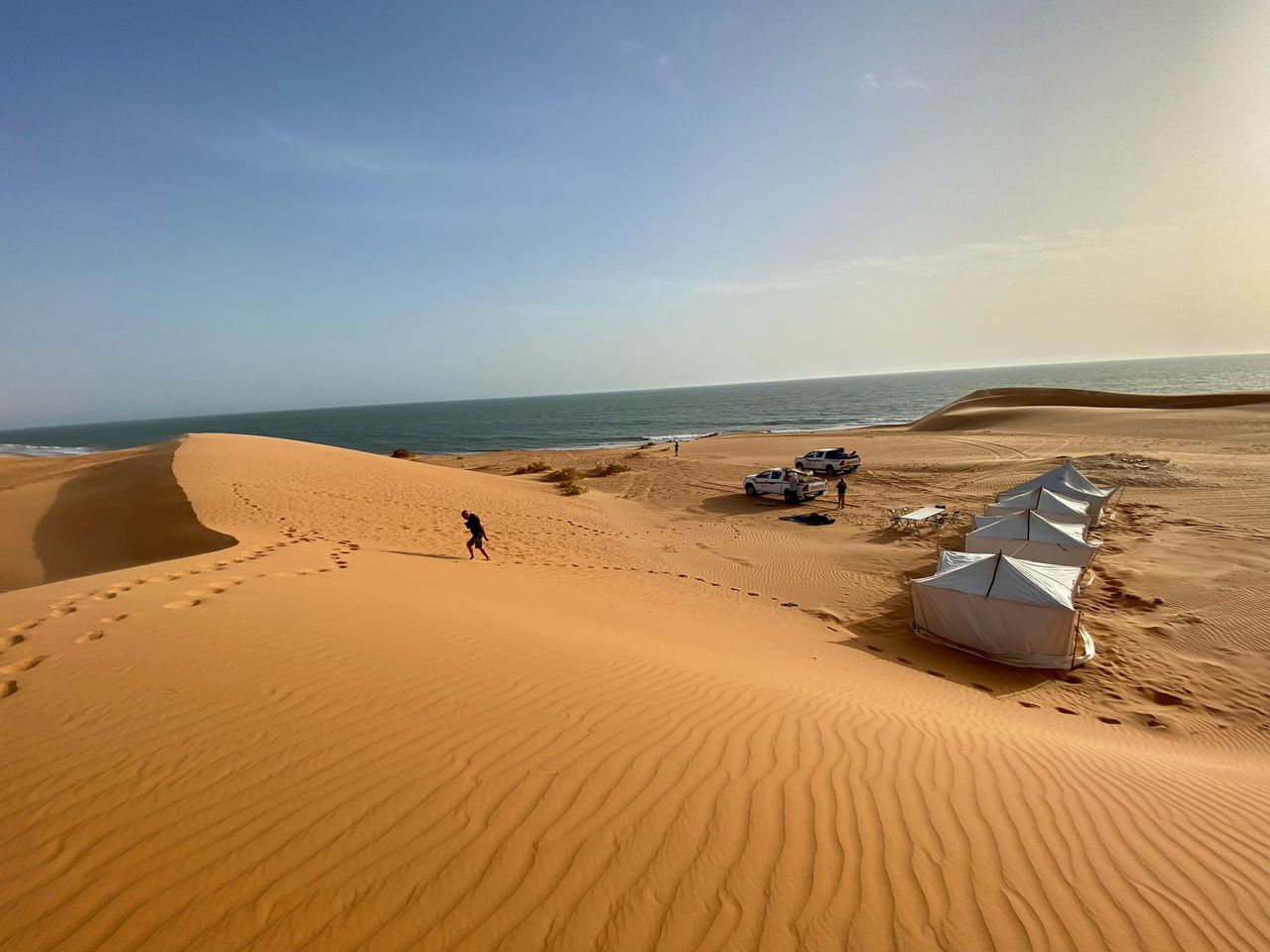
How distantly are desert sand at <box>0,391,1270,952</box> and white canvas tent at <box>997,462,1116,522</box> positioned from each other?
557 centimetres

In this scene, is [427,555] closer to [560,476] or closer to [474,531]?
[474,531]

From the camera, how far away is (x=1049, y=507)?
15148mm

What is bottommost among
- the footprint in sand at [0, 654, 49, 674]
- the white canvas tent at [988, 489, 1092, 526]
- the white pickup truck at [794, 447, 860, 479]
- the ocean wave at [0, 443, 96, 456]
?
the ocean wave at [0, 443, 96, 456]

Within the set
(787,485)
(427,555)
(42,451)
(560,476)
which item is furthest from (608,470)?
(42,451)

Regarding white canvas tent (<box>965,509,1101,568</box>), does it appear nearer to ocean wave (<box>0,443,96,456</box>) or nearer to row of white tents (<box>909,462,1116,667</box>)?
row of white tents (<box>909,462,1116,667</box>)

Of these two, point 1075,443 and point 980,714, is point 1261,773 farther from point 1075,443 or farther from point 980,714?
point 1075,443

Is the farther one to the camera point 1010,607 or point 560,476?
point 560,476

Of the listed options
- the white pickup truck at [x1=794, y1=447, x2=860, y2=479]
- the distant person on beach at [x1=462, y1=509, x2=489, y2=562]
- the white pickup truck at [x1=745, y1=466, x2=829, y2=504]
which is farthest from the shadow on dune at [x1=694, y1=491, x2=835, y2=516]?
the distant person on beach at [x1=462, y1=509, x2=489, y2=562]

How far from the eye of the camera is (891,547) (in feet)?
53.4

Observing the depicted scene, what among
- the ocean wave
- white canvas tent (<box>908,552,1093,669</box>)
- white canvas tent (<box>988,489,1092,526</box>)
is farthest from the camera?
the ocean wave

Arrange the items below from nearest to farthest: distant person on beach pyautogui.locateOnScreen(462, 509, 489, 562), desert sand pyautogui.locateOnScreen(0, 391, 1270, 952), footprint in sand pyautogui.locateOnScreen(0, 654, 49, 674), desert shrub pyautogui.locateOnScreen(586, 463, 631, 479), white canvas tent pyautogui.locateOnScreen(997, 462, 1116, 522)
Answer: desert sand pyautogui.locateOnScreen(0, 391, 1270, 952), footprint in sand pyautogui.locateOnScreen(0, 654, 49, 674), distant person on beach pyautogui.locateOnScreen(462, 509, 489, 562), white canvas tent pyautogui.locateOnScreen(997, 462, 1116, 522), desert shrub pyautogui.locateOnScreen(586, 463, 631, 479)

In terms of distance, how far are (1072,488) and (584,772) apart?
19.4 m

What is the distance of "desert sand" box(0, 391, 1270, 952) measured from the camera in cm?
264

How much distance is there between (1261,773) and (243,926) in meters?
8.74
